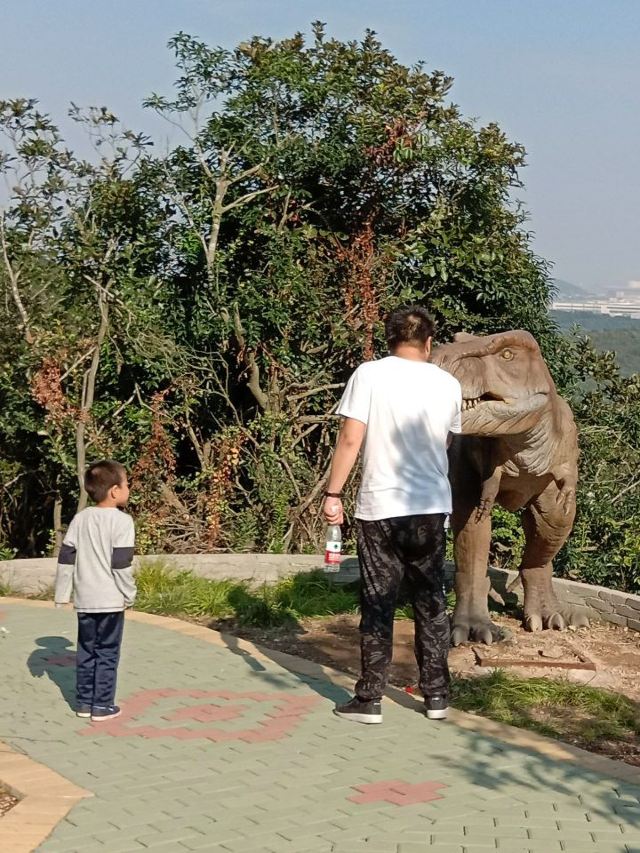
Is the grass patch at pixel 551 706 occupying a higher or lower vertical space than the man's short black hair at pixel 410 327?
lower

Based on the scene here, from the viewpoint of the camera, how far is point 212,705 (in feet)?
20.1

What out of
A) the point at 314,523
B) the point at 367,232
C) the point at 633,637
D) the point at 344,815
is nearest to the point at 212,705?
the point at 344,815

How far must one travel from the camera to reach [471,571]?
25.7 feet

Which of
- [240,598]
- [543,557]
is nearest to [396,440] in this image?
[543,557]

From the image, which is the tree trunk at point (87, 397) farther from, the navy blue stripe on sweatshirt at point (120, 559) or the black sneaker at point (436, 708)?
the black sneaker at point (436, 708)

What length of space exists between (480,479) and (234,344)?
5.03 metres

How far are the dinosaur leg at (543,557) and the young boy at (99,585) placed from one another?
10.9ft

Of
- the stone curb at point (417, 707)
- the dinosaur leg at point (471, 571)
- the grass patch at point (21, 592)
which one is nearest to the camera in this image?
the stone curb at point (417, 707)

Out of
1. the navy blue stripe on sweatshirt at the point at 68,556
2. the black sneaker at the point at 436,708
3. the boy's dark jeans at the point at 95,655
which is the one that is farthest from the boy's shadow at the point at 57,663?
the black sneaker at the point at 436,708

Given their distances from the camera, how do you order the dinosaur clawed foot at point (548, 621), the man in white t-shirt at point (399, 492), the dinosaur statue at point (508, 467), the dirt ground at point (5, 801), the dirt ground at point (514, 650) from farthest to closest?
the dinosaur clawed foot at point (548, 621) → the dirt ground at point (514, 650) → the dinosaur statue at point (508, 467) → the man in white t-shirt at point (399, 492) → the dirt ground at point (5, 801)

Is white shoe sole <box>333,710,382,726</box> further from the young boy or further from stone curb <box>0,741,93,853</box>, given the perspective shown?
stone curb <box>0,741,93,853</box>

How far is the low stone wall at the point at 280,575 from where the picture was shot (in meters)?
8.91

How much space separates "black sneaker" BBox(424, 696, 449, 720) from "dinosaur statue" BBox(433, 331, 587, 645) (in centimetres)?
158

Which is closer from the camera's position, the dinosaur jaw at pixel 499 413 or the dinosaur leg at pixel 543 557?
the dinosaur jaw at pixel 499 413
